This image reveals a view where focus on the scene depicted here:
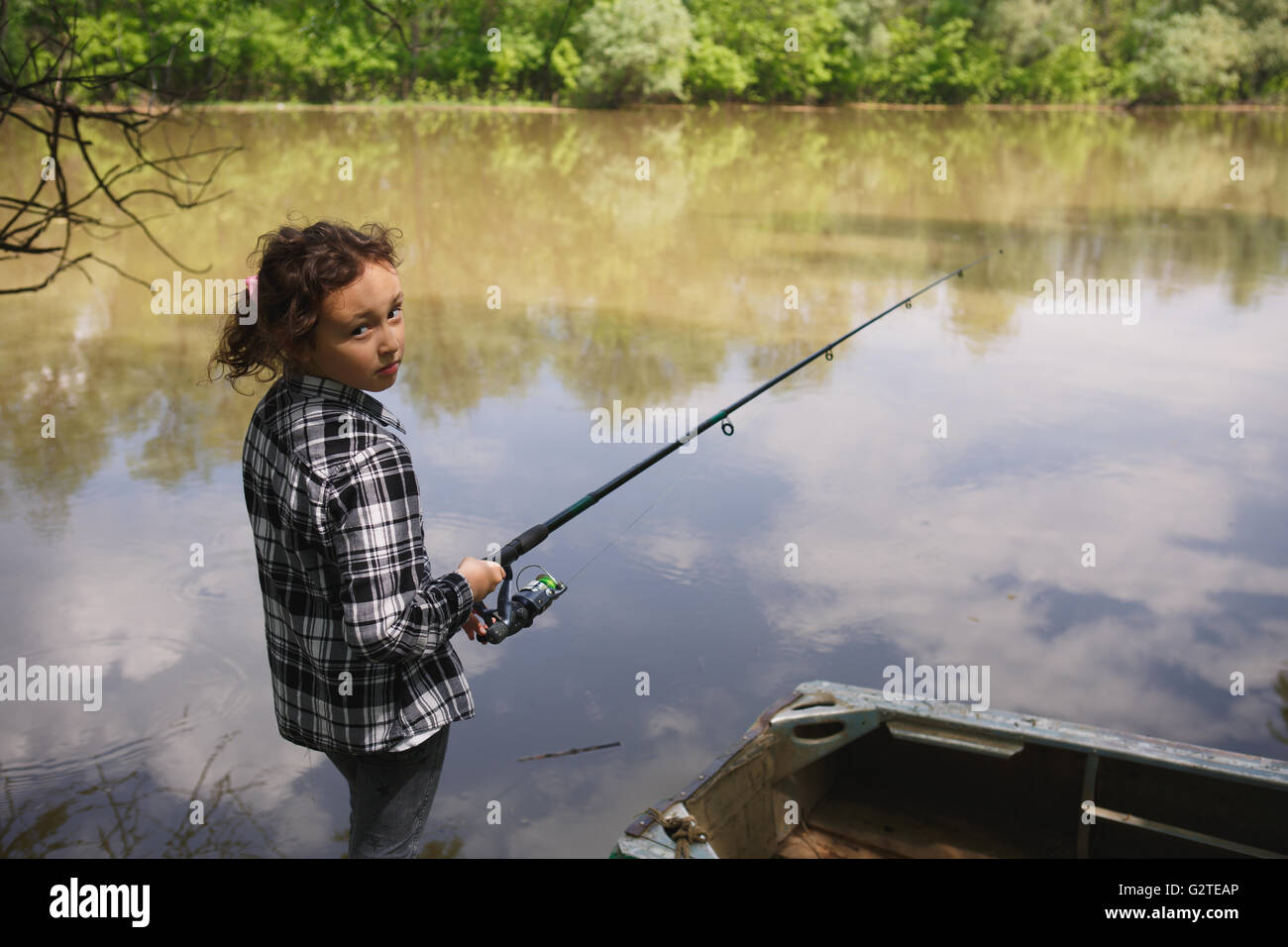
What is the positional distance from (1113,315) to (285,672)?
32.0 feet

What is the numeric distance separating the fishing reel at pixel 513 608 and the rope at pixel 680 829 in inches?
20.3

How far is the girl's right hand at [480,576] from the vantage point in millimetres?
2217

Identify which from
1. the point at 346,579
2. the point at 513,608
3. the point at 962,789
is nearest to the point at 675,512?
the point at 962,789

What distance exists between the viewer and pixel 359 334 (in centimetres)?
215

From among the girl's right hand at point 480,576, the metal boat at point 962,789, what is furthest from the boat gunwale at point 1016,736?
the girl's right hand at point 480,576

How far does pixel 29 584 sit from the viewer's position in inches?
205

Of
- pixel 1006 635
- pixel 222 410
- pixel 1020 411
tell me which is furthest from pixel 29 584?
pixel 1020 411

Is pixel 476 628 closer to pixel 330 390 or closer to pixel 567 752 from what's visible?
pixel 330 390

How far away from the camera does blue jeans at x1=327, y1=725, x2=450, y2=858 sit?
88.3 inches

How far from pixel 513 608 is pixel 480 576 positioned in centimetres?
37

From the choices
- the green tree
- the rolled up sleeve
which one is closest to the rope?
the rolled up sleeve

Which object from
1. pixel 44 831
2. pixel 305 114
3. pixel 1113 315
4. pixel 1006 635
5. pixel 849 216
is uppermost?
pixel 305 114

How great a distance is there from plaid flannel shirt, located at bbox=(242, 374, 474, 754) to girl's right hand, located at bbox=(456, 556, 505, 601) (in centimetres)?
4
